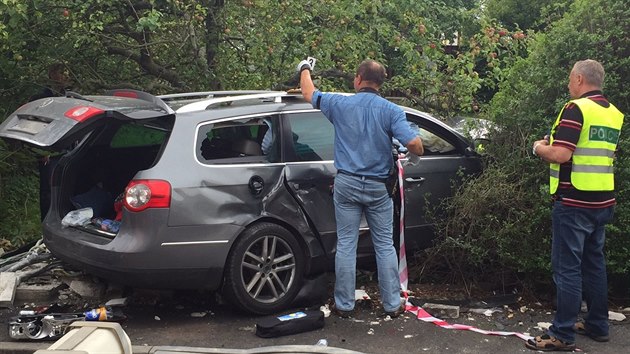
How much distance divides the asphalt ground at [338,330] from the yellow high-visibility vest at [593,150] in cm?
115

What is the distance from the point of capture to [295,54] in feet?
25.9

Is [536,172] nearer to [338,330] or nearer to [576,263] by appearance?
[576,263]

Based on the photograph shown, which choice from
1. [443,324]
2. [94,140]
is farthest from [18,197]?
[443,324]

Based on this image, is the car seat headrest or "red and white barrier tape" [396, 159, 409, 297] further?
"red and white barrier tape" [396, 159, 409, 297]

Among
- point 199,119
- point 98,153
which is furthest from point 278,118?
point 98,153

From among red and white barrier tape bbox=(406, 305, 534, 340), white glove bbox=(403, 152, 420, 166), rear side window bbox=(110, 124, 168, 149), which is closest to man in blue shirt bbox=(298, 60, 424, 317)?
red and white barrier tape bbox=(406, 305, 534, 340)

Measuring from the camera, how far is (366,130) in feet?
16.2

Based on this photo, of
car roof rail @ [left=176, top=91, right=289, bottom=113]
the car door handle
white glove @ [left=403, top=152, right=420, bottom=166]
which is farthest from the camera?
the car door handle

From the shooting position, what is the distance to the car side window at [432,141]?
19.5 ft

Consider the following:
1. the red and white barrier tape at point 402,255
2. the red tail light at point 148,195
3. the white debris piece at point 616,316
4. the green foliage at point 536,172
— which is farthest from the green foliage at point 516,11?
the red tail light at point 148,195

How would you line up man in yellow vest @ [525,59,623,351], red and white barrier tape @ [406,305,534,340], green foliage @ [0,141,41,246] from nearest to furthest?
man in yellow vest @ [525,59,623,351] → red and white barrier tape @ [406,305,534,340] → green foliage @ [0,141,41,246]

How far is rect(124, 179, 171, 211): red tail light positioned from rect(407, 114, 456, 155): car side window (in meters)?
2.37

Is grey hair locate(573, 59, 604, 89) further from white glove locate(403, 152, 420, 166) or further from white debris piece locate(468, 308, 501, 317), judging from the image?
white debris piece locate(468, 308, 501, 317)

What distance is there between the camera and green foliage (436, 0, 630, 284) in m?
5.20
